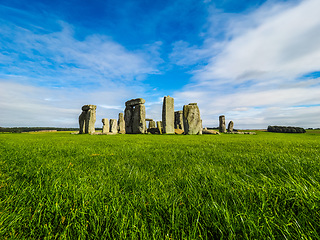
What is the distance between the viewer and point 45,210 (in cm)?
107

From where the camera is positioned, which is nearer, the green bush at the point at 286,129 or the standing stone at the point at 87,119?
the standing stone at the point at 87,119

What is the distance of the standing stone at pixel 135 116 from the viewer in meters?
17.3

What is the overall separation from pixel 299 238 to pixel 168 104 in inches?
608

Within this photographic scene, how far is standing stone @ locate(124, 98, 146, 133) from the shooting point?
1728 cm

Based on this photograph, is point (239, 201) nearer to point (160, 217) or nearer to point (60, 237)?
point (160, 217)

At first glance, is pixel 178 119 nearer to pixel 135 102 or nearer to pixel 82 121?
pixel 135 102

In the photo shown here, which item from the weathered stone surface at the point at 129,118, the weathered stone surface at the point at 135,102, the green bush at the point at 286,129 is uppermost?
the weathered stone surface at the point at 135,102

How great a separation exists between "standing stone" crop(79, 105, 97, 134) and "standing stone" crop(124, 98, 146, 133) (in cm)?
403

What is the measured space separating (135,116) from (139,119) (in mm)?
800

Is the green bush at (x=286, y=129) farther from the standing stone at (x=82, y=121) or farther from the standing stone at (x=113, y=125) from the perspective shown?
the standing stone at (x=82, y=121)

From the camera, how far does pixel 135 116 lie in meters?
17.9

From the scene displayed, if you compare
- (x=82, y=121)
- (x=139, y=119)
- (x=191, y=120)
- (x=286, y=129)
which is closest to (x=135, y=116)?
(x=139, y=119)

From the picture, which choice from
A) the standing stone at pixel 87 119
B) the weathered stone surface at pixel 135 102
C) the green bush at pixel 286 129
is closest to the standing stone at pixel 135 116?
the weathered stone surface at pixel 135 102

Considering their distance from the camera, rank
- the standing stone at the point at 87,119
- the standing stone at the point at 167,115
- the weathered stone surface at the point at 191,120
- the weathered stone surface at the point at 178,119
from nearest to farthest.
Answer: the weathered stone surface at the point at 191,120, the standing stone at the point at 167,115, the standing stone at the point at 87,119, the weathered stone surface at the point at 178,119
